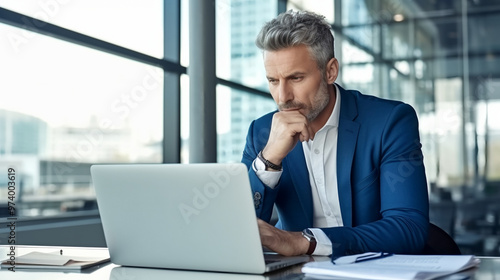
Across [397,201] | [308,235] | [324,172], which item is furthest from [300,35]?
[308,235]

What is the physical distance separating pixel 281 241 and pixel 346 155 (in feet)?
2.05

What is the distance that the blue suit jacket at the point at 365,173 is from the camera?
6.01 feet

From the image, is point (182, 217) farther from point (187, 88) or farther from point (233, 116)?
point (233, 116)

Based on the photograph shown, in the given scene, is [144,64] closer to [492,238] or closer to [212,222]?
[212,222]

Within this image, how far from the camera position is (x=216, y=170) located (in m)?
1.34

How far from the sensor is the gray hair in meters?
2.04

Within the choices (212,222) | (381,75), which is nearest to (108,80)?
(212,222)

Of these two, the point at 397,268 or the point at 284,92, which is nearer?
the point at 397,268

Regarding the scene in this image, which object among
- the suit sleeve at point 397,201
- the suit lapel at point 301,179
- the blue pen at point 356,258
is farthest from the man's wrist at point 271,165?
the blue pen at point 356,258

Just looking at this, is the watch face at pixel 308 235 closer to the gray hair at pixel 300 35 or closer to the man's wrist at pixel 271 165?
the man's wrist at pixel 271 165

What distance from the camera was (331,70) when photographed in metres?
2.20

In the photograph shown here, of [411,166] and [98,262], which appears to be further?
[411,166]

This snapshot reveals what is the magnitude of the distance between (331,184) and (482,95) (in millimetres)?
4488

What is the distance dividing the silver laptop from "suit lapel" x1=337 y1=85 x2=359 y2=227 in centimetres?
53
